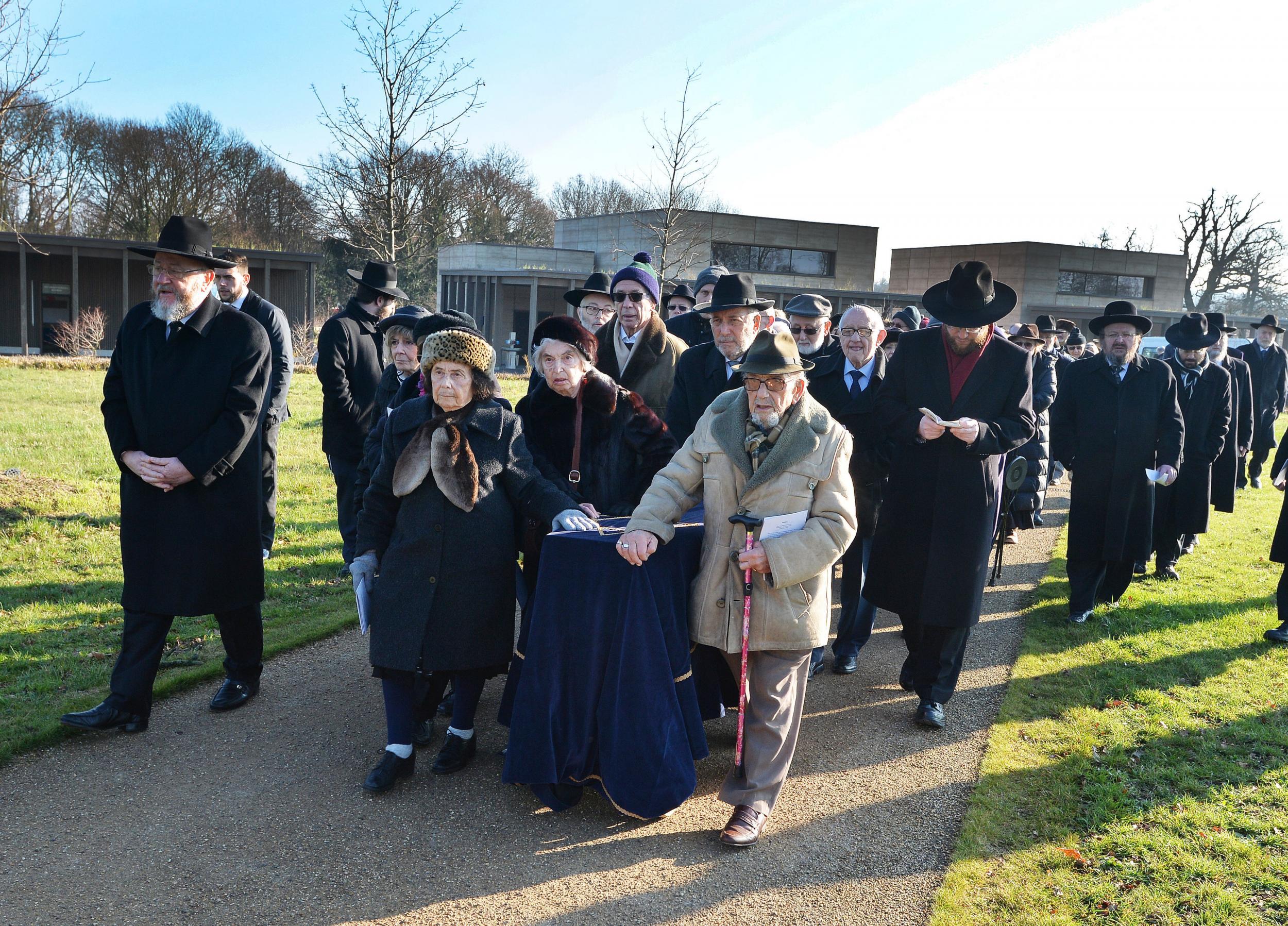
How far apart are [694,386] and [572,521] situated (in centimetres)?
185

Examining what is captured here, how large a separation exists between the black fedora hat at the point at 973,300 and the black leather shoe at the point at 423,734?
137 inches

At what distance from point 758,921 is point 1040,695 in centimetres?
303

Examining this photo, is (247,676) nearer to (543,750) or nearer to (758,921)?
(543,750)

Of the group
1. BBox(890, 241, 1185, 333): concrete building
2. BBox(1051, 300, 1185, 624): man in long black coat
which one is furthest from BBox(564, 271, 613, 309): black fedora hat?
BBox(890, 241, 1185, 333): concrete building

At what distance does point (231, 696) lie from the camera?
4.90 meters

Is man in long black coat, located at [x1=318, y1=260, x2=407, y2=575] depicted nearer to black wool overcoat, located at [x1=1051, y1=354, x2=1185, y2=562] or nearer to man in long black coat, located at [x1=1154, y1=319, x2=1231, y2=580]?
black wool overcoat, located at [x1=1051, y1=354, x2=1185, y2=562]

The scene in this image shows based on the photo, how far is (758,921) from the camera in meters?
3.32

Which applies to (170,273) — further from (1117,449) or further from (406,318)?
(1117,449)

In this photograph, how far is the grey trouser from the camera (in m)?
3.89

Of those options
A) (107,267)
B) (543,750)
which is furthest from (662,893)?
(107,267)

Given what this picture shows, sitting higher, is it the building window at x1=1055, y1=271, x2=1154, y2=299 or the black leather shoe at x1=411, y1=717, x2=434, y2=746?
the building window at x1=1055, y1=271, x2=1154, y2=299

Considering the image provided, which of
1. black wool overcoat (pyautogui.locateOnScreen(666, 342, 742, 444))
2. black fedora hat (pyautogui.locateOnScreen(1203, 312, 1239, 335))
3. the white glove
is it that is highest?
black fedora hat (pyautogui.locateOnScreen(1203, 312, 1239, 335))

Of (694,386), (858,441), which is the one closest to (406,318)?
(694,386)

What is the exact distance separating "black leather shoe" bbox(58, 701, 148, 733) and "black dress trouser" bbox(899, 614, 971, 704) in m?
4.07
